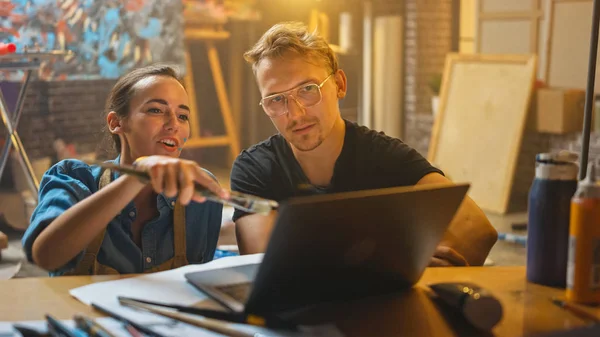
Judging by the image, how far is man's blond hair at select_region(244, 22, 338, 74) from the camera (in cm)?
190

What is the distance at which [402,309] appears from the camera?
1193mm

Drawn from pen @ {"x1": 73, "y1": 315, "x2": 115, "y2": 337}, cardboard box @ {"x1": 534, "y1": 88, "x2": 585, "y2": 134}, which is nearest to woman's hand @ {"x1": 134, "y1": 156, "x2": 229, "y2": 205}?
pen @ {"x1": 73, "y1": 315, "x2": 115, "y2": 337}

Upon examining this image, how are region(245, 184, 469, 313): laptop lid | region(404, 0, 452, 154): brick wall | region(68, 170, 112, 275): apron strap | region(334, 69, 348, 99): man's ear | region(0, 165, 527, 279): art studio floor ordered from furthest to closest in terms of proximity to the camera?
region(404, 0, 452, 154): brick wall < region(0, 165, 527, 279): art studio floor < region(334, 69, 348, 99): man's ear < region(68, 170, 112, 275): apron strap < region(245, 184, 469, 313): laptop lid

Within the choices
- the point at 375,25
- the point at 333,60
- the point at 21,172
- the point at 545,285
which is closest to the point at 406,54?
the point at 375,25

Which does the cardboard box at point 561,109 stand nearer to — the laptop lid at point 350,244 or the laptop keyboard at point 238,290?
the laptop lid at point 350,244

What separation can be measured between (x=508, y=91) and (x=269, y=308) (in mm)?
4352

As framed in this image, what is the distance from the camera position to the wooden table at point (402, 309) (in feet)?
3.65

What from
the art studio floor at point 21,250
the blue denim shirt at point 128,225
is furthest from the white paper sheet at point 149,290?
the art studio floor at point 21,250

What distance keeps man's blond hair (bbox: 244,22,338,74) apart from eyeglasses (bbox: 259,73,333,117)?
0.31 ft

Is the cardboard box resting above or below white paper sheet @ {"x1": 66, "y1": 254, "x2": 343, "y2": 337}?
below

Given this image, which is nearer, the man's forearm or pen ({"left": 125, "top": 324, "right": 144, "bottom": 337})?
pen ({"left": 125, "top": 324, "right": 144, "bottom": 337})

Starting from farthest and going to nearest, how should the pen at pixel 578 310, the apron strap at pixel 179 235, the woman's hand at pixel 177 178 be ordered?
the apron strap at pixel 179 235, the woman's hand at pixel 177 178, the pen at pixel 578 310

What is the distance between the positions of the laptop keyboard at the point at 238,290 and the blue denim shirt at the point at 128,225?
445mm

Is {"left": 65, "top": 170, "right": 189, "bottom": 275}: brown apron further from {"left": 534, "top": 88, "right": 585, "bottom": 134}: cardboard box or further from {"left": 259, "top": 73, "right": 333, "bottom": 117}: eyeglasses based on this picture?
{"left": 534, "top": 88, "right": 585, "bottom": 134}: cardboard box
